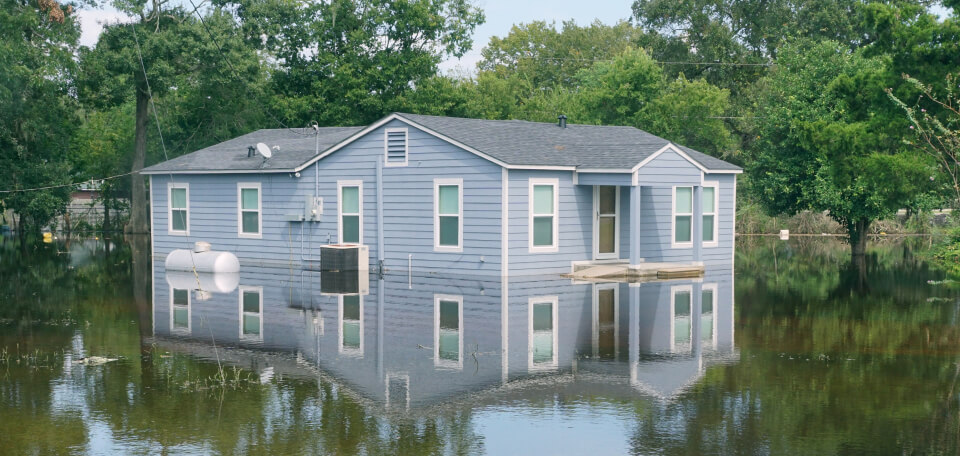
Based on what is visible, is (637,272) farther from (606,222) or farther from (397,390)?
(397,390)

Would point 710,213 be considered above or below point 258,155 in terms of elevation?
below

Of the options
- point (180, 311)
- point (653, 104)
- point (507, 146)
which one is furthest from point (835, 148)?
point (653, 104)

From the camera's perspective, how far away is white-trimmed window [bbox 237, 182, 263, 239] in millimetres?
29719

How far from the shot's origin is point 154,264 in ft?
98.0

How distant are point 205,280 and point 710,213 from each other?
46.4 ft

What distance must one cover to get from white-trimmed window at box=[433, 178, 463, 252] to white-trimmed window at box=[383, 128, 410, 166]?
128 cm

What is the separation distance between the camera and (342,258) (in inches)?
1015

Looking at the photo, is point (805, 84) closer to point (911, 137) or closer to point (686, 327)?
point (911, 137)

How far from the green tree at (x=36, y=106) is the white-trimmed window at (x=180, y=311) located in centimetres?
2812

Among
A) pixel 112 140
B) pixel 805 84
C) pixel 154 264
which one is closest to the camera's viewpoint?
pixel 154 264

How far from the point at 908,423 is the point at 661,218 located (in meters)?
18.1

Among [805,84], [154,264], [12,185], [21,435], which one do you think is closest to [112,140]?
[12,185]

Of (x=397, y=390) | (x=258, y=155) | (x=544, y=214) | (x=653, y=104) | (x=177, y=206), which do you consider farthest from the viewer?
(x=653, y=104)

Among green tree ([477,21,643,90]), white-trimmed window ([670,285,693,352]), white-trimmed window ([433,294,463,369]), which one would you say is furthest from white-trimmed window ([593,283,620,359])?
green tree ([477,21,643,90])
